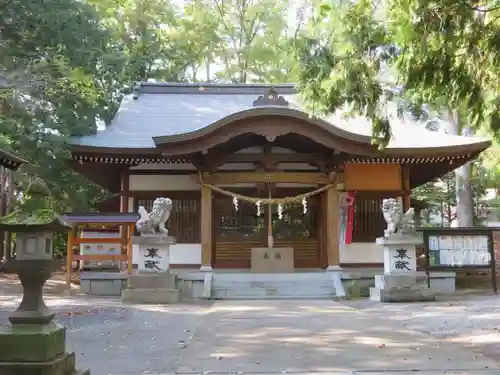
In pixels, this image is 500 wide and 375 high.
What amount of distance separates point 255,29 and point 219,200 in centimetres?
1699

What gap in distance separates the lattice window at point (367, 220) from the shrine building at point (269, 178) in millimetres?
28

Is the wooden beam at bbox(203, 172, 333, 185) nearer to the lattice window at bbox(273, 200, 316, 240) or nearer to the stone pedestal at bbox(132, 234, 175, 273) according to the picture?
the lattice window at bbox(273, 200, 316, 240)

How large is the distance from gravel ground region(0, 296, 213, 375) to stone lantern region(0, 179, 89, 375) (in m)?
0.92

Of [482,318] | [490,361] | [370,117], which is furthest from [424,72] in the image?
[482,318]

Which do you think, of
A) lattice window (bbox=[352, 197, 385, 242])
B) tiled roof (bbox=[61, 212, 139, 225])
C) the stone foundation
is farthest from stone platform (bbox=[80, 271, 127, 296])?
lattice window (bbox=[352, 197, 385, 242])

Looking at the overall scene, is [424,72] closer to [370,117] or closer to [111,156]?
[370,117]

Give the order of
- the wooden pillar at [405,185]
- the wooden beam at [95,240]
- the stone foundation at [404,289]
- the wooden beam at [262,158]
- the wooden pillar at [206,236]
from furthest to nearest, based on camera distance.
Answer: the wooden pillar at [405,185], the wooden beam at [262,158], the wooden pillar at [206,236], the wooden beam at [95,240], the stone foundation at [404,289]

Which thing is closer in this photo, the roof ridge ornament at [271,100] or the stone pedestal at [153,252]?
the stone pedestal at [153,252]

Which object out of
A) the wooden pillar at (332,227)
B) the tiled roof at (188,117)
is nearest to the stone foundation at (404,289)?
the wooden pillar at (332,227)

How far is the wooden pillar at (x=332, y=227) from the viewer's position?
13195 mm

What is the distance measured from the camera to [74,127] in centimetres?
1827

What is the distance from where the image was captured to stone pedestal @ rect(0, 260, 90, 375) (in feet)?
13.0

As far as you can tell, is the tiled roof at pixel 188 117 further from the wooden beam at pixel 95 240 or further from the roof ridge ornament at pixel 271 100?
the wooden beam at pixel 95 240

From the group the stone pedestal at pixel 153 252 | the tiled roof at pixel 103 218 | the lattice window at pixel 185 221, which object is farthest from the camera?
the lattice window at pixel 185 221
